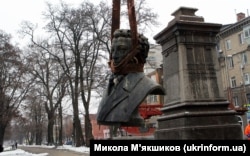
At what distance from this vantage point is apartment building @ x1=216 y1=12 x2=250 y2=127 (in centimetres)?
3819

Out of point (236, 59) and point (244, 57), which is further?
point (236, 59)

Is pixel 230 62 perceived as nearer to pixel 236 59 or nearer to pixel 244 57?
pixel 236 59

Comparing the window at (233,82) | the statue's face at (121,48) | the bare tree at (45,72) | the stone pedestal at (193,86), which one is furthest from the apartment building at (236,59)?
the statue's face at (121,48)

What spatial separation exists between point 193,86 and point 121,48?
3.63m

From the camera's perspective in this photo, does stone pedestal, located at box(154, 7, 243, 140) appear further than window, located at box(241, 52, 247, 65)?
No

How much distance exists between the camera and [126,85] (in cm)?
605

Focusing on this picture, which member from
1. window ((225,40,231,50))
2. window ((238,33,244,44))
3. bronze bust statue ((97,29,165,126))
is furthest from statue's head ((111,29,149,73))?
window ((225,40,231,50))

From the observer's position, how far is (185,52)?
929 centimetres

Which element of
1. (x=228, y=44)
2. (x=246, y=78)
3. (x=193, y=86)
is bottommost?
(x=193, y=86)

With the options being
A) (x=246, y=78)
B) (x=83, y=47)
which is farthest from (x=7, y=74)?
(x=246, y=78)

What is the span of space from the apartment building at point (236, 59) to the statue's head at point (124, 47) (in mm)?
32276

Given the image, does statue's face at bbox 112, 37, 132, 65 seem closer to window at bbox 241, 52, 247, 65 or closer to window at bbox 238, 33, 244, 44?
window at bbox 241, 52, 247, 65

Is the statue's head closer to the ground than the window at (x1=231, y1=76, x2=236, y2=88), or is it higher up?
closer to the ground

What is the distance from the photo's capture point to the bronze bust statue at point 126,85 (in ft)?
19.2
